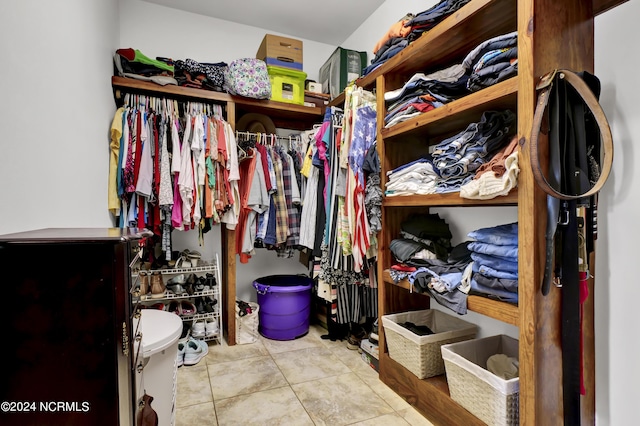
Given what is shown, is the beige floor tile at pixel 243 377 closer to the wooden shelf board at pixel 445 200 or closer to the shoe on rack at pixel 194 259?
the shoe on rack at pixel 194 259

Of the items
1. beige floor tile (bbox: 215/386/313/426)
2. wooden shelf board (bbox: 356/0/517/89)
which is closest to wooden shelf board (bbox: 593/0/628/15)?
wooden shelf board (bbox: 356/0/517/89)

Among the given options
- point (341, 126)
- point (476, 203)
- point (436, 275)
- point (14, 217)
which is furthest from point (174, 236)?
point (476, 203)

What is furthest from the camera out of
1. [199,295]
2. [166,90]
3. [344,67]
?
[344,67]

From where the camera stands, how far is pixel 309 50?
324 cm

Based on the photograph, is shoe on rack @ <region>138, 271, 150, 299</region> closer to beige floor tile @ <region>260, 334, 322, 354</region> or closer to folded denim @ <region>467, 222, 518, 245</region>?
beige floor tile @ <region>260, 334, 322, 354</region>

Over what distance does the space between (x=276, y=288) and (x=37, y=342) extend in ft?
6.54

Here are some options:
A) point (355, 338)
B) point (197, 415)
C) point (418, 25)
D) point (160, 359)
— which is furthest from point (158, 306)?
point (418, 25)

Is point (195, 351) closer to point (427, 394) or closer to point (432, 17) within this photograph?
point (427, 394)

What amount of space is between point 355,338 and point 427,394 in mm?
932

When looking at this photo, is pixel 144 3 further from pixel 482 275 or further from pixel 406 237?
pixel 482 275

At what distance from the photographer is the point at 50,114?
1.15 meters

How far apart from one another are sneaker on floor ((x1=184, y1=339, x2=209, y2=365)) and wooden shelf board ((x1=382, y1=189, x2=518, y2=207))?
1.64 metres

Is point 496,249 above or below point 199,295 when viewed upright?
above

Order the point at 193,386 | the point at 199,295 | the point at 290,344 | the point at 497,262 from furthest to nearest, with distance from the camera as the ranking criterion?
the point at 290,344
the point at 199,295
the point at 193,386
the point at 497,262
